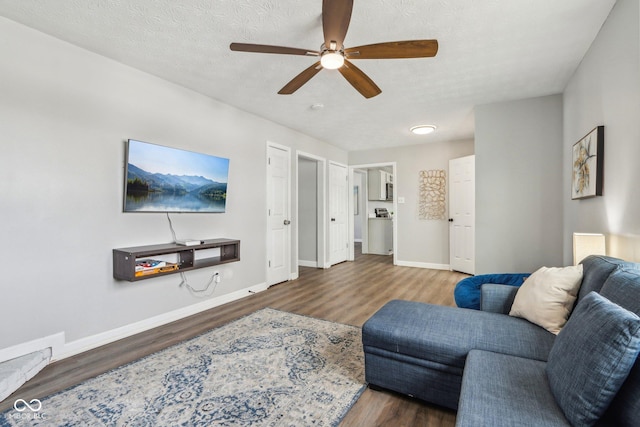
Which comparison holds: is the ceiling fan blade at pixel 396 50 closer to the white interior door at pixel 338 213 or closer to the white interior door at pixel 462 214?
the white interior door at pixel 462 214

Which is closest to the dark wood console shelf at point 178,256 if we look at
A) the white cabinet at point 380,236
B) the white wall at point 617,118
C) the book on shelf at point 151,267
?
the book on shelf at point 151,267

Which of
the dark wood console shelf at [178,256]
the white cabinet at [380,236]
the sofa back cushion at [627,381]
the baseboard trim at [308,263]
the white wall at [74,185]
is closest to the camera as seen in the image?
the sofa back cushion at [627,381]

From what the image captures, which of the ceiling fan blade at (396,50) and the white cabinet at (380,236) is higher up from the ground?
the ceiling fan blade at (396,50)

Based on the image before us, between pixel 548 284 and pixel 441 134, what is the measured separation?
3910 mm

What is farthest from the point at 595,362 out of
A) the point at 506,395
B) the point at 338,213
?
the point at 338,213

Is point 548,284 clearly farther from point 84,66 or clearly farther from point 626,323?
point 84,66

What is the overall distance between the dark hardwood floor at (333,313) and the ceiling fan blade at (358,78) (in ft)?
6.97

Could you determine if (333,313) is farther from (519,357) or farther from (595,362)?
(595,362)

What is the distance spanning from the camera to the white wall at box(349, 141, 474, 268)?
18.6ft

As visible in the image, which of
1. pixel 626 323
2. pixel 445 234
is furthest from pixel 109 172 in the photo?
pixel 445 234

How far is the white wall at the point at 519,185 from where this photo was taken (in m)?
3.49

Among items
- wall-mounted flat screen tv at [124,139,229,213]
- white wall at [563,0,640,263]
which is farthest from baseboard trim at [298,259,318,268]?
white wall at [563,0,640,263]

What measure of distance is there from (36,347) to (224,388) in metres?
1.51

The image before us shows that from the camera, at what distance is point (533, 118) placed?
3.58 metres
